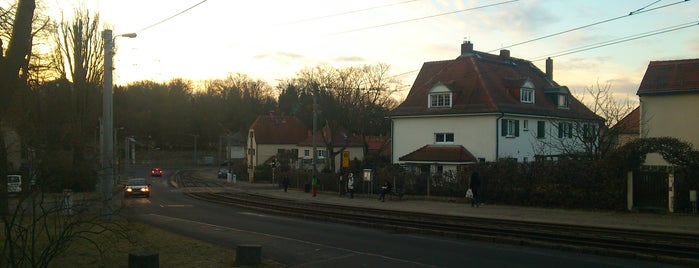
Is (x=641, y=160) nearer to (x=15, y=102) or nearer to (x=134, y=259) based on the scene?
(x=134, y=259)

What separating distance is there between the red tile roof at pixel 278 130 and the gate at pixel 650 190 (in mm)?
64034

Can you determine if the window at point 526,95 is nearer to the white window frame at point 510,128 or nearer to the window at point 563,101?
the white window frame at point 510,128

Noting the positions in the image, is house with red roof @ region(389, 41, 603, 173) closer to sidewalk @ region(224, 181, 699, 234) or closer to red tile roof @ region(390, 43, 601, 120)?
red tile roof @ region(390, 43, 601, 120)

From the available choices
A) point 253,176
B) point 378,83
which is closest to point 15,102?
point 378,83

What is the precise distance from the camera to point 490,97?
141 feet

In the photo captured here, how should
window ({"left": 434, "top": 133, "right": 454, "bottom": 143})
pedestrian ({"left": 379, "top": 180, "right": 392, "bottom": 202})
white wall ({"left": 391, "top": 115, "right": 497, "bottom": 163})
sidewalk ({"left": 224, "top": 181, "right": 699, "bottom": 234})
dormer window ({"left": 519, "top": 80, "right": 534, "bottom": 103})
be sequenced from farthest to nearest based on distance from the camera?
dormer window ({"left": 519, "top": 80, "right": 534, "bottom": 103}), window ({"left": 434, "top": 133, "right": 454, "bottom": 143}), white wall ({"left": 391, "top": 115, "right": 497, "bottom": 163}), pedestrian ({"left": 379, "top": 180, "right": 392, "bottom": 202}), sidewalk ({"left": 224, "top": 181, "right": 699, "bottom": 234})

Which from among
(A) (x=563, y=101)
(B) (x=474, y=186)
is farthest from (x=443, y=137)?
(B) (x=474, y=186)

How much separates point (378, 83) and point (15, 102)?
46116mm

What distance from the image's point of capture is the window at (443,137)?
4453 centimetres

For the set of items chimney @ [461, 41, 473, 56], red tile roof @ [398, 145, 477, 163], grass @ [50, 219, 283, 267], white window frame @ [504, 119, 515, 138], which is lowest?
grass @ [50, 219, 283, 267]

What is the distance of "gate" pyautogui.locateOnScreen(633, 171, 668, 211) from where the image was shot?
947 inches

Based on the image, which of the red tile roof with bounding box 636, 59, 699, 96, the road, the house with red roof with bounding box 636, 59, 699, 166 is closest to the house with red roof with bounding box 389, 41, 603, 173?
the house with red roof with bounding box 636, 59, 699, 166

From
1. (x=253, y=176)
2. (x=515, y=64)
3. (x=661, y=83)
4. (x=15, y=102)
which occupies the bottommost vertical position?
(x=253, y=176)

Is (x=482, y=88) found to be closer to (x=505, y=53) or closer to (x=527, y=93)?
(x=527, y=93)
